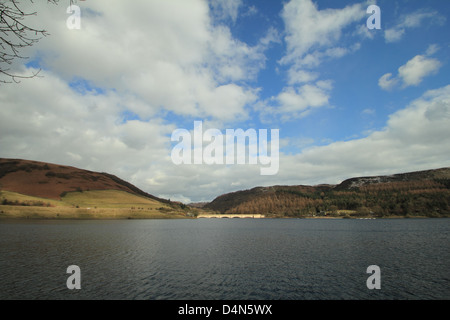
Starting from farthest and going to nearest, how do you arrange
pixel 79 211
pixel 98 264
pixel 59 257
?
pixel 79 211
pixel 59 257
pixel 98 264

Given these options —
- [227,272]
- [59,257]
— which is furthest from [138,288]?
[59,257]

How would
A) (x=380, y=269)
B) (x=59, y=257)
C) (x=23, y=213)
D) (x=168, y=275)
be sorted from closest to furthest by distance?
(x=168, y=275)
(x=380, y=269)
(x=59, y=257)
(x=23, y=213)

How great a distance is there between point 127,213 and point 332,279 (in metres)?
189

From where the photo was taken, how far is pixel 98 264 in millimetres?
38719

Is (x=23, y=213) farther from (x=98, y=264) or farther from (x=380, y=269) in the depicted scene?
(x=380, y=269)
